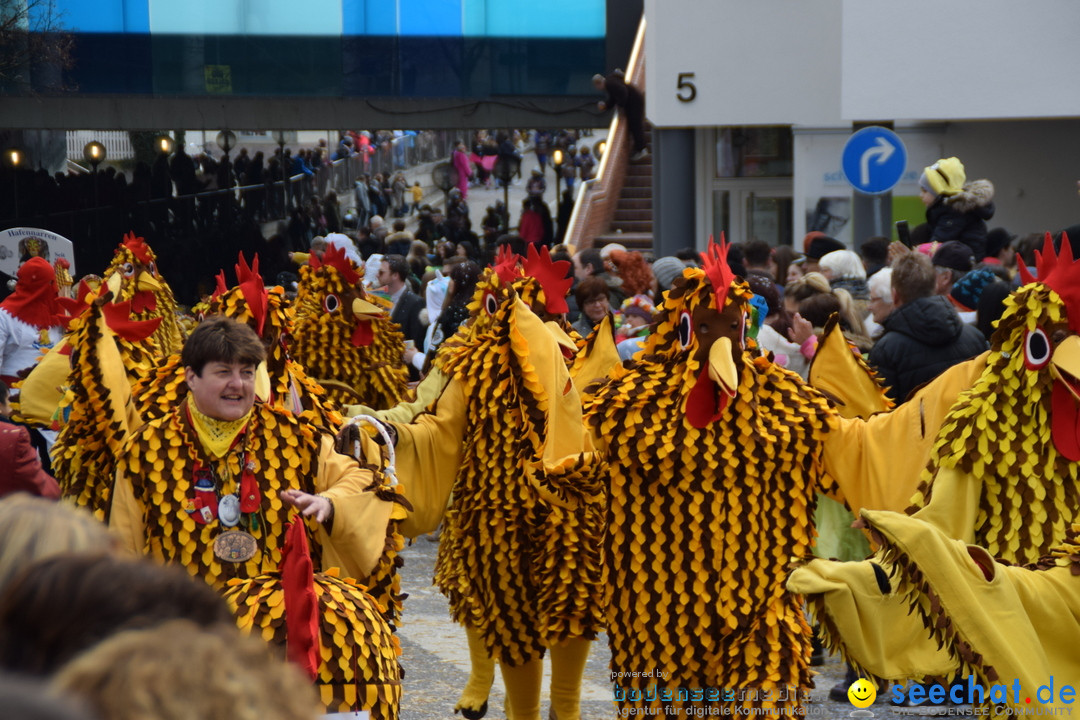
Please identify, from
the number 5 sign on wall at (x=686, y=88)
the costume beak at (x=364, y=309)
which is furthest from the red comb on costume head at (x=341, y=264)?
the number 5 sign on wall at (x=686, y=88)

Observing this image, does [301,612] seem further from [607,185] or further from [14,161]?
[14,161]

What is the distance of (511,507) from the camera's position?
17.3 feet

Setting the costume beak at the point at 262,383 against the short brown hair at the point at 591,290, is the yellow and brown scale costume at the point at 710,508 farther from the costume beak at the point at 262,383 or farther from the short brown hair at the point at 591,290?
the short brown hair at the point at 591,290

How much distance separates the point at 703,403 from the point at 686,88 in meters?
11.7

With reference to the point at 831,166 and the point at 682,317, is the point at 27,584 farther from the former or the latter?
the point at 831,166

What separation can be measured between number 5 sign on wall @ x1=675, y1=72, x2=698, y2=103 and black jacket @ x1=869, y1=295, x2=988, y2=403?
9473 millimetres

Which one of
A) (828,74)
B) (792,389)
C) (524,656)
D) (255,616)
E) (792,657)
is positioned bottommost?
(524,656)

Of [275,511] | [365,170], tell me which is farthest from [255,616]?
[365,170]

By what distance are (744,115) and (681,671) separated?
11.8 m

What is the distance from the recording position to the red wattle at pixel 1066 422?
398 centimetres

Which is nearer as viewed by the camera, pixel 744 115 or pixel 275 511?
pixel 275 511

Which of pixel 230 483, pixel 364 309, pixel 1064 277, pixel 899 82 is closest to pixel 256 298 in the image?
pixel 230 483

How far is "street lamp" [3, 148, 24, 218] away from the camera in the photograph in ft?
68.5

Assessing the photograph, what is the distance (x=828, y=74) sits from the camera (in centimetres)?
1517
